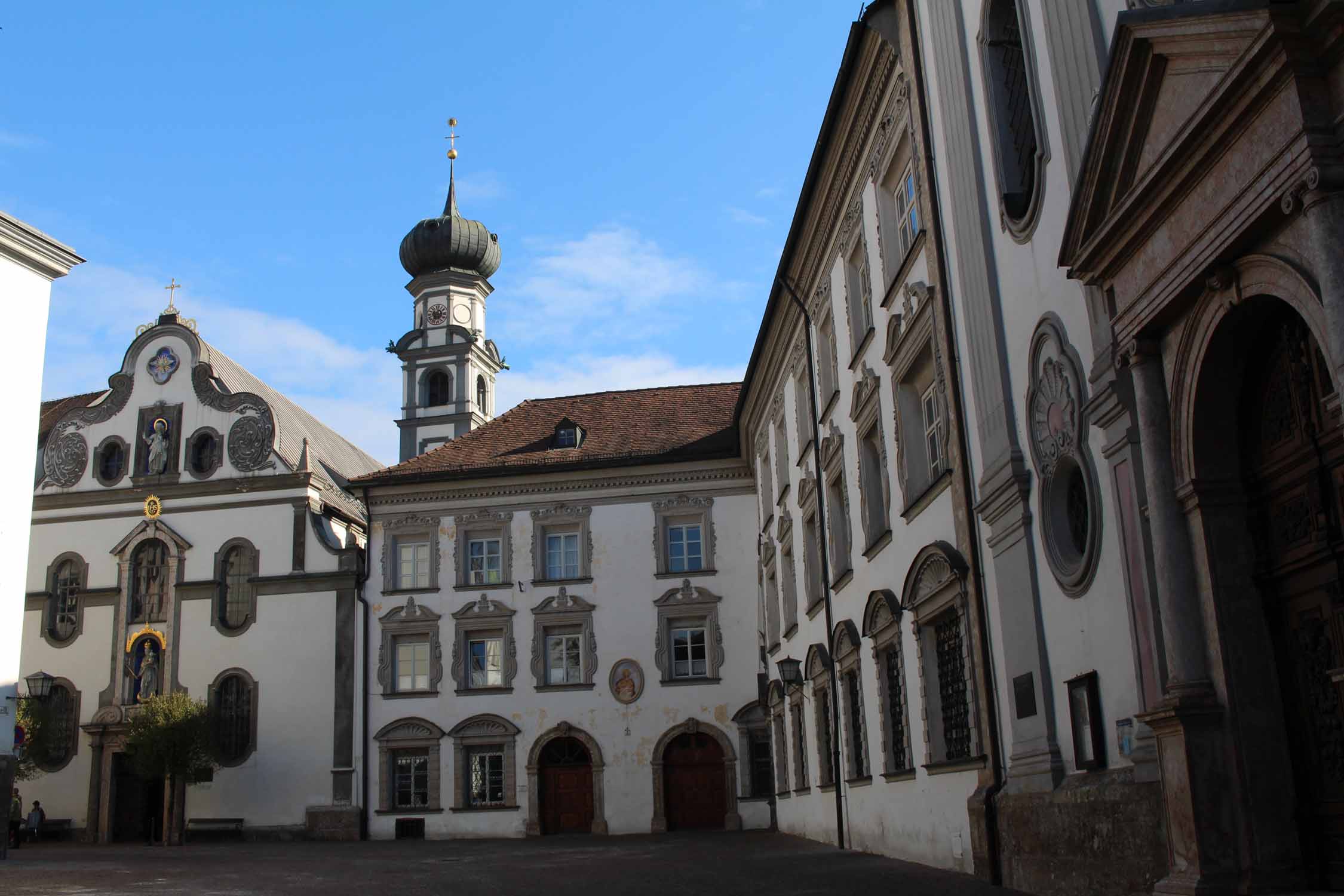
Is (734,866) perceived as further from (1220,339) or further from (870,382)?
(1220,339)

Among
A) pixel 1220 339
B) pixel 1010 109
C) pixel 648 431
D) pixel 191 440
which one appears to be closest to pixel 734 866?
pixel 1010 109

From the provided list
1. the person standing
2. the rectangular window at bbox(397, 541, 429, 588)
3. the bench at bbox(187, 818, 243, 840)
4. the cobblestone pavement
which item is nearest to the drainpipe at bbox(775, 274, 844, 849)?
the cobblestone pavement

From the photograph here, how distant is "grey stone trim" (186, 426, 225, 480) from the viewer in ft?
116

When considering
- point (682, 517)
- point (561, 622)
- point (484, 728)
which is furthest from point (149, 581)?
point (682, 517)

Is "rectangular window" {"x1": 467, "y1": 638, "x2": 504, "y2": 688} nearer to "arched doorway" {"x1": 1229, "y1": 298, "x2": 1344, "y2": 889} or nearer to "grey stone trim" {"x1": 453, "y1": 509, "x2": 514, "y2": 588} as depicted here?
"grey stone trim" {"x1": 453, "y1": 509, "x2": 514, "y2": 588}

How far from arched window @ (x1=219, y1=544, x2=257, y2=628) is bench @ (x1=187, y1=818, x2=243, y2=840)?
503 centimetres

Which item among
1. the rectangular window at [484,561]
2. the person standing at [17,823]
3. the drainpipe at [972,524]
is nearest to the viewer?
the drainpipe at [972,524]

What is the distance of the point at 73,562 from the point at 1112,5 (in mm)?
33901

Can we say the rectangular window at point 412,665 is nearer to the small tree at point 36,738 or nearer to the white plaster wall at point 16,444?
the small tree at point 36,738

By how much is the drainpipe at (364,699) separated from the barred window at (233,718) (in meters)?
3.08

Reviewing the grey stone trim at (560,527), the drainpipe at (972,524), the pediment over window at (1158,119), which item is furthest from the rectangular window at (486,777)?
the pediment over window at (1158,119)

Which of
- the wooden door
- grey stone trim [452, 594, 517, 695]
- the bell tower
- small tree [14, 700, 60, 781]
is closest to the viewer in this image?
the wooden door

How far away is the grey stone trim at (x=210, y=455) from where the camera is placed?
1393 inches

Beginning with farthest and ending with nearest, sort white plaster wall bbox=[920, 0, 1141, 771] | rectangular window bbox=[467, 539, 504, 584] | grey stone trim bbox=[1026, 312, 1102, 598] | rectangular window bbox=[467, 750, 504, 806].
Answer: rectangular window bbox=[467, 539, 504, 584], rectangular window bbox=[467, 750, 504, 806], grey stone trim bbox=[1026, 312, 1102, 598], white plaster wall bbox=[920, 0, 1141, 771]
